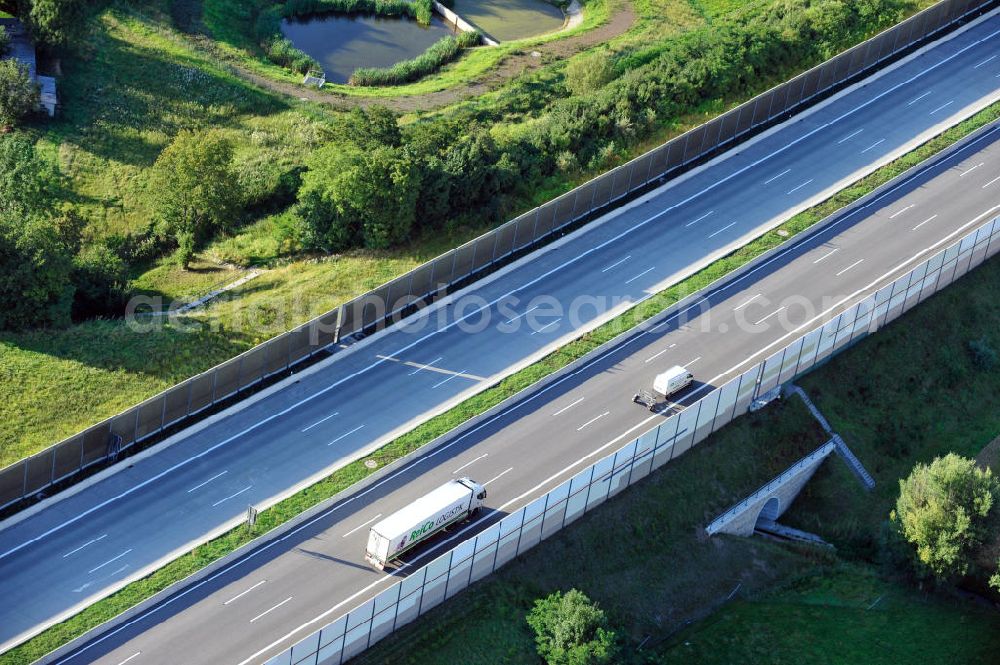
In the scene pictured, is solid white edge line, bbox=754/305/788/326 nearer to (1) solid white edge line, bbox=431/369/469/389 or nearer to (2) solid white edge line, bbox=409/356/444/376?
(1) solid white edge line, bbox=431/369/469/389

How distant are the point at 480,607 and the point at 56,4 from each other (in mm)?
61144

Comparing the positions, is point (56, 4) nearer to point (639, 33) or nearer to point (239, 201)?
point (239, 201)

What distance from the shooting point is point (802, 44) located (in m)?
94.2

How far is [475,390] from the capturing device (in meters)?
70.4

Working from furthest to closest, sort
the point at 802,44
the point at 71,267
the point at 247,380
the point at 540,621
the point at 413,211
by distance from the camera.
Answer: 1. the point at 802,44
2. the point at 413,211
3. the point at 71,267
4. the point at 247,380
5. the point at 540,621

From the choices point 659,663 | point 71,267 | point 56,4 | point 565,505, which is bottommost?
point 659,663

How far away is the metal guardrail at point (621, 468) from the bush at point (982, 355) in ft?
13.3

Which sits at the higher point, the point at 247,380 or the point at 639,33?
the point at 639,33

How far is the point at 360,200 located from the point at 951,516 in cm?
3778

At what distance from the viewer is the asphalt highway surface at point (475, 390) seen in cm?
5978

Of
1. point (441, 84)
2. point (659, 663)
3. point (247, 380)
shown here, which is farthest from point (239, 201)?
point (659, 663)

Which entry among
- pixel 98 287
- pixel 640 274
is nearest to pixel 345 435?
pixel 98 287

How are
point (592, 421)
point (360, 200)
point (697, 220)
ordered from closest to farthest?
point (592, 421) < point (360, 200) < point (697, 220)

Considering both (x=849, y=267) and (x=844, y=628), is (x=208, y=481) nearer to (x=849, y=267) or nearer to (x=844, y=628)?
(x=844, y=628)
